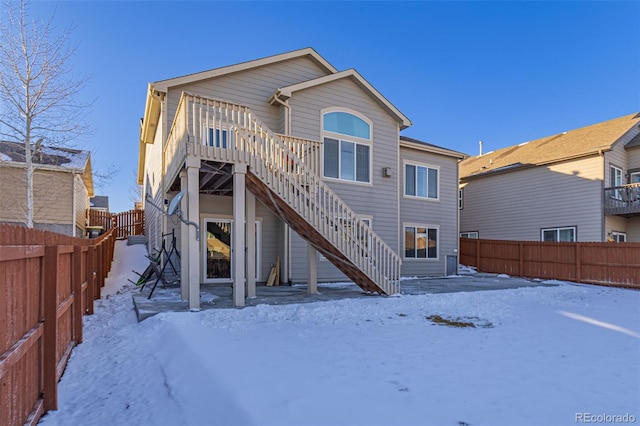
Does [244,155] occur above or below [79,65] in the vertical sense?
below

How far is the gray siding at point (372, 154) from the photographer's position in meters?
10.7

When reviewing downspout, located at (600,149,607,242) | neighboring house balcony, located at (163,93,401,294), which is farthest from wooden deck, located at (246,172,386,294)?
downspout, located at (600,149,607,242)

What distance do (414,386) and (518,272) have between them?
13148 millimetres

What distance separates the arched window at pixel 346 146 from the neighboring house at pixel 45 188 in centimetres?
991

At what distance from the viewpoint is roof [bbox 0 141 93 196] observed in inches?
510

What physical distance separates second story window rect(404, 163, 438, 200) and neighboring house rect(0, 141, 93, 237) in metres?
13.0

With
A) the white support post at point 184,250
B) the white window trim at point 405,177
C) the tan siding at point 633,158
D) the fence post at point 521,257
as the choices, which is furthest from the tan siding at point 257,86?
the tan siding at point 633,158

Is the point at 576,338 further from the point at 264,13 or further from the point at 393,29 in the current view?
the point at 393,29

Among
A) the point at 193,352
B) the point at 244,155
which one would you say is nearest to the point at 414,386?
the point at 193,352

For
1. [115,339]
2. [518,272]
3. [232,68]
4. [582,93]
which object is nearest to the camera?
[115,339]

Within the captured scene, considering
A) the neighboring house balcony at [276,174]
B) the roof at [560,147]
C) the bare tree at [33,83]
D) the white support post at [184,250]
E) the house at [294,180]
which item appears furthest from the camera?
the roof at [560,147]

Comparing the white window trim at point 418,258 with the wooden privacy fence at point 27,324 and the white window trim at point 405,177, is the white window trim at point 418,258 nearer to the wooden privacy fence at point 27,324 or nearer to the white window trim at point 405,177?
the white window trim at point 405,177

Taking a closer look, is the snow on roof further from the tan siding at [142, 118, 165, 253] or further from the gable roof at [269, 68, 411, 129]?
the gable roof at [269, 68, 411, 129]

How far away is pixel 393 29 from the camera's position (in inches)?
579
